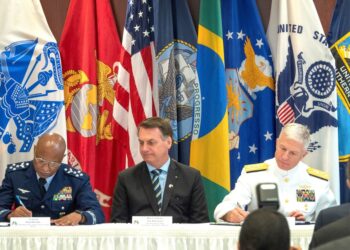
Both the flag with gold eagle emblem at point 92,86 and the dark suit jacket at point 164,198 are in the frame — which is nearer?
the dark suit jacket at point 164,198

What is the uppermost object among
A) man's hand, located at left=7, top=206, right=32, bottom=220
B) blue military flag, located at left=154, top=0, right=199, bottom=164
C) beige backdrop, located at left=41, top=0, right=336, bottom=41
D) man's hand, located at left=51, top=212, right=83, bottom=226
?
beige backdrop, located at left=41, top=0, right=336, bottom=41

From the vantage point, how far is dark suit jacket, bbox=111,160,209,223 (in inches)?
184

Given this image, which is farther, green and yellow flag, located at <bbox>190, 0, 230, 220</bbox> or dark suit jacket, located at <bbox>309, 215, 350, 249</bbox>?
green and yellow flag, located at <bbox>190, 0, 230, 220</bbox>

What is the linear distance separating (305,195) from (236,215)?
0.72 metres

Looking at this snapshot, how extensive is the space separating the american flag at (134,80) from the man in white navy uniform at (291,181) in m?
1.32

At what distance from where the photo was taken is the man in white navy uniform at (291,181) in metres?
4.70

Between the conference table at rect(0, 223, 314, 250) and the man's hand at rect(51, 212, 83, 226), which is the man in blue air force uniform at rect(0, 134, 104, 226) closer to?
the man's hand at rect(51, 212, 83, 226)

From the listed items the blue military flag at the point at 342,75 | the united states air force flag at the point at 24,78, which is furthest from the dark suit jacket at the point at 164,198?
the blue military flag at the point at 342,75

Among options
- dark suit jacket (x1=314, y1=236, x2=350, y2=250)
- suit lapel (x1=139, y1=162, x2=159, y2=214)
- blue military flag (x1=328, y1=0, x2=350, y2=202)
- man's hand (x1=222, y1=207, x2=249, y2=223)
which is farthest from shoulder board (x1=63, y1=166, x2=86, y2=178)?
dark suit jacket (x1=314, y1=236, x2=350, y2=250)

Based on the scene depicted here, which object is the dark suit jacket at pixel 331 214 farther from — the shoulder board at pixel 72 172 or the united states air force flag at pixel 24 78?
the united states air force flag at pixel 24 78

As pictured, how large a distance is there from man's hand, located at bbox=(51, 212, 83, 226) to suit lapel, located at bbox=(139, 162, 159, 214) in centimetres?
51

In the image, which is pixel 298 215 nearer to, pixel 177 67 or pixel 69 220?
pixel 69 220

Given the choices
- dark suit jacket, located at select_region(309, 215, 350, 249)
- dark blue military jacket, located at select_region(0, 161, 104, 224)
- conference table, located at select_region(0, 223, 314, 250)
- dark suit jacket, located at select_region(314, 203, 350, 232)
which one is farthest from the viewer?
dark blue military jacket, located at select_region(0, 161, 104, 224)

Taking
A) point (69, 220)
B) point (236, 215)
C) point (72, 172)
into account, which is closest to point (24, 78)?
point (72, 172)
